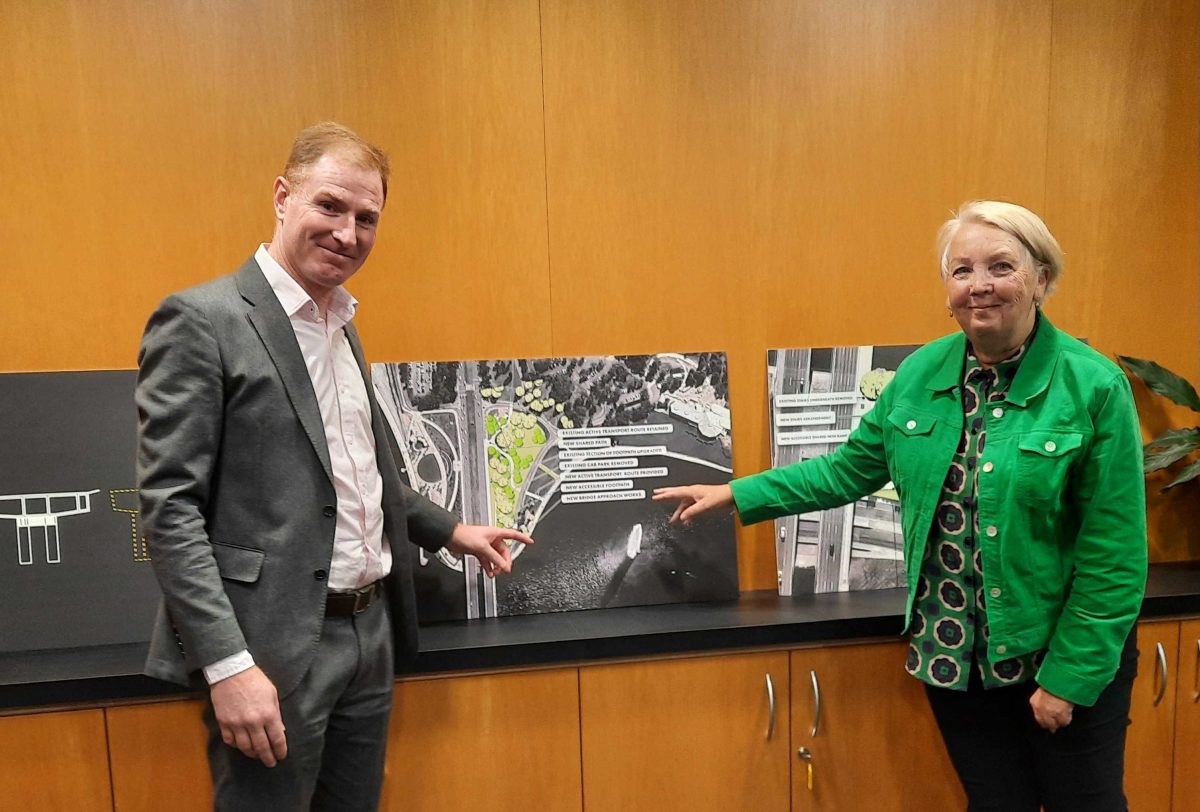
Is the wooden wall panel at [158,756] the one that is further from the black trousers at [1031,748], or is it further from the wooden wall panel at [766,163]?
the black trousers at [1031,748]

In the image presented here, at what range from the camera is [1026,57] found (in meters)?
2.39

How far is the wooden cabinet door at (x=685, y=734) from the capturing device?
2.00 m

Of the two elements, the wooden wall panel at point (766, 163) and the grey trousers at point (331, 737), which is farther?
the wooden wall panel at point (766, 163)

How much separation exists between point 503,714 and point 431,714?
0.55 ft

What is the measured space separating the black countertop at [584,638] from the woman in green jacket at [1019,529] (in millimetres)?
329

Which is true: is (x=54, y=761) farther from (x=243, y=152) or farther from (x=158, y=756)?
(x=243, y=152)

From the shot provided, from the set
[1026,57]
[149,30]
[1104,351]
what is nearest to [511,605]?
[149,30]

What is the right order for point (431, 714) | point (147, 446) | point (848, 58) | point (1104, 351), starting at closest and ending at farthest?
point (147, 446)
point (431, 714)
point (848, 58)
point (1104, 351)

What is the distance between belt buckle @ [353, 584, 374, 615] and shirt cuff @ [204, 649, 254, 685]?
234 mm

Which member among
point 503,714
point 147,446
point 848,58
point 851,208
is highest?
point 848,58

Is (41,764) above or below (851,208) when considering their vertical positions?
below

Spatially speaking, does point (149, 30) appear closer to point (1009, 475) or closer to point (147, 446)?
point (147, 446)

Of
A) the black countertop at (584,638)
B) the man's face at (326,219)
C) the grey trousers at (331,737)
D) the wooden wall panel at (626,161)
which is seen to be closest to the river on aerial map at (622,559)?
the black countertop at (584,638)

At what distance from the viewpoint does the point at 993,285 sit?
158 centimetres
